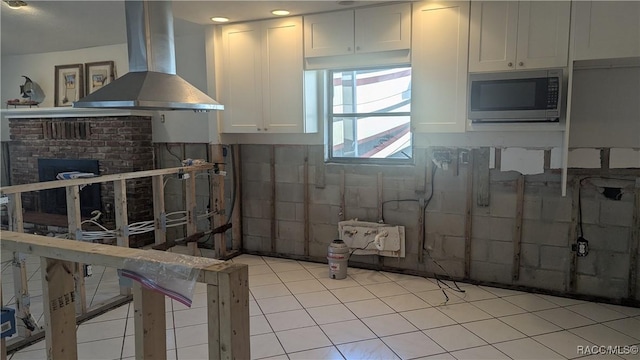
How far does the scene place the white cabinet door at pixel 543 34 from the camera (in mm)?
3211

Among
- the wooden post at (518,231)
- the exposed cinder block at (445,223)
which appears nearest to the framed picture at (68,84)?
the exposed cinder block at (445,223)

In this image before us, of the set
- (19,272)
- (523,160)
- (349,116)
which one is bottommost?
(19,272)

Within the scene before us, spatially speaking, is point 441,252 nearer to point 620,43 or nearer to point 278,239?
point 278,239

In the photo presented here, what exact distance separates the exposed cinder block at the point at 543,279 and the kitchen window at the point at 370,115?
143 cm

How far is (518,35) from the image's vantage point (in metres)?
3.35

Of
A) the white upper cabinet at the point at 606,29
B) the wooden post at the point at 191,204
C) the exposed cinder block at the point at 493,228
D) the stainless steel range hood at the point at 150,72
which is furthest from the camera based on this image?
the wooden post at the point at 191,204

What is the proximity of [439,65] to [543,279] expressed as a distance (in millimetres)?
2008

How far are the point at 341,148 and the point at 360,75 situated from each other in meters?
0.76

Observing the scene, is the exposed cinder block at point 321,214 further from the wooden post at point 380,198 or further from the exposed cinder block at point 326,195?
the wooden post at point 380,198

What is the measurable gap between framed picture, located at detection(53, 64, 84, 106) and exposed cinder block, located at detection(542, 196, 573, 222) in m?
5.54

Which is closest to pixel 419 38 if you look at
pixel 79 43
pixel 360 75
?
pixel 360 75

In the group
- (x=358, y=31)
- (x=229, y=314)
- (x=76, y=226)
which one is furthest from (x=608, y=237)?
(x=76, y=226)

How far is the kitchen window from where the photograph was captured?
4223mm

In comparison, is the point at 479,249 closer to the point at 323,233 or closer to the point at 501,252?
the point at 501,252
